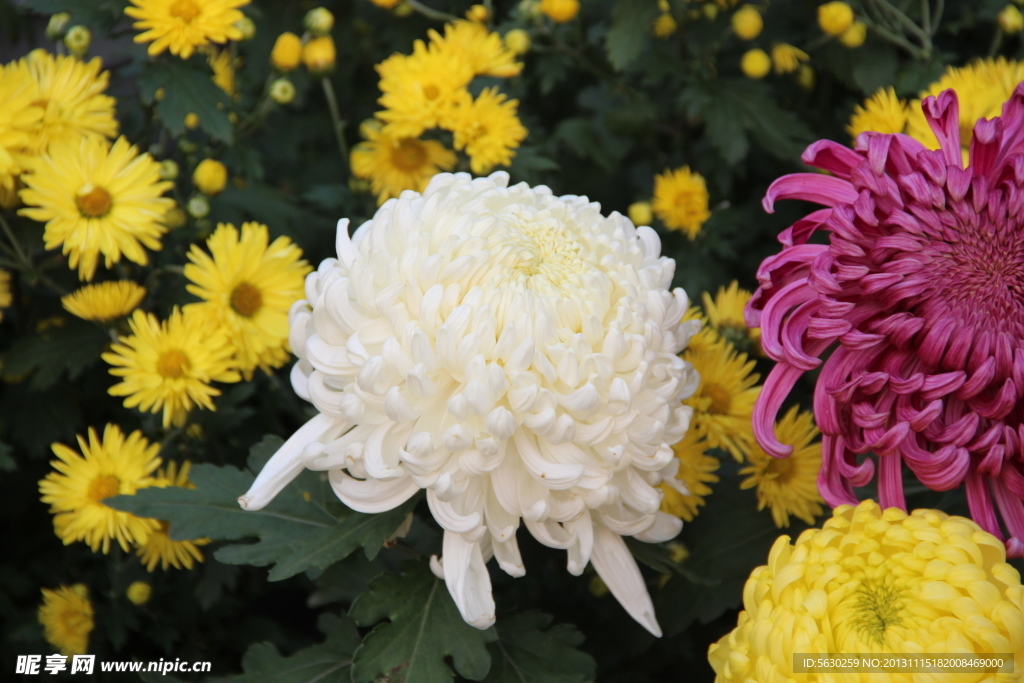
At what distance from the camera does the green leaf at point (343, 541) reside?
727 mm

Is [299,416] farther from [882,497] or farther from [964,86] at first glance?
[964,86]

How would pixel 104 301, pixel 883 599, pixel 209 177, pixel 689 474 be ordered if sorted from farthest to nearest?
pixel 209 177 → pixel 104 301 → pixel 689 474 → pixel 883 599

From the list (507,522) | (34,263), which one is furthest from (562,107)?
(507,522)

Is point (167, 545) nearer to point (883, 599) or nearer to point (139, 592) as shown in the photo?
point (139, 592)

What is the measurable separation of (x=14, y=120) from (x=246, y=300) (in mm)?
328

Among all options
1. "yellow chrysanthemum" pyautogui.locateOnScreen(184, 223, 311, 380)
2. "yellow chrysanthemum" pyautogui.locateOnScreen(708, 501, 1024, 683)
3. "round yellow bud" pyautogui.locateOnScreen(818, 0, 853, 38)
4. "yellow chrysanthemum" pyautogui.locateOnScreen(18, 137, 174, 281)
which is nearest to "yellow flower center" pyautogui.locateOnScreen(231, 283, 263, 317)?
"yellow chrysanthemum" pyautogui.locateOnScreen(184, 223, 311, 380)

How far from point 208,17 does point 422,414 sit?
689 mm

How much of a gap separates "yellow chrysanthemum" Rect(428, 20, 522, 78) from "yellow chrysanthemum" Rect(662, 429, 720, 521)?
64 centimetres

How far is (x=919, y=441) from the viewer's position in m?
0.67

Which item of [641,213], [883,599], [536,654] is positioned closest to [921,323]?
[883,599]

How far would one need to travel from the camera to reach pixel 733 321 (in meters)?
1.06

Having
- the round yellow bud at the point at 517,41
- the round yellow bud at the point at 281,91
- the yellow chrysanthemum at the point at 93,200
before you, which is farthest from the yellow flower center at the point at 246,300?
the round yellow bud at the point at 517,41

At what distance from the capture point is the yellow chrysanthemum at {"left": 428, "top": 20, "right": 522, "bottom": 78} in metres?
1.20

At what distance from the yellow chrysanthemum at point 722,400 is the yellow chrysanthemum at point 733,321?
0.31 ft
